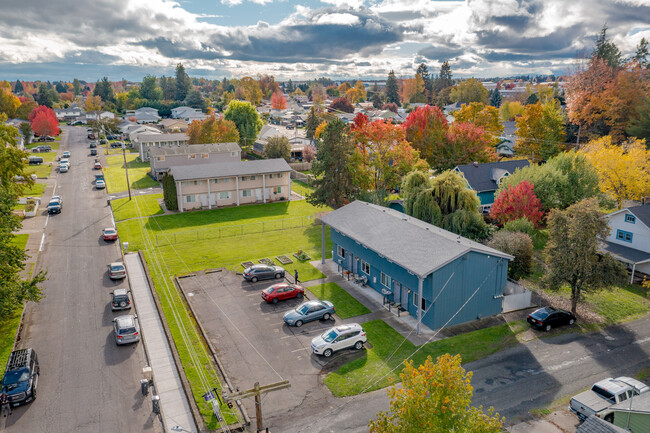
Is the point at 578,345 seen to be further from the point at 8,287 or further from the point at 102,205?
the point at 102,205

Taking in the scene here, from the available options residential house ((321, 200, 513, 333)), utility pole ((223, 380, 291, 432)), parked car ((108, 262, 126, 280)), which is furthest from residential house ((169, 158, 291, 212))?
utility pole ((223, 380, 291, 432))

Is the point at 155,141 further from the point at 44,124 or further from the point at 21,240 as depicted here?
the point at 44,124

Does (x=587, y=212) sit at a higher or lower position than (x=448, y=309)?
higher

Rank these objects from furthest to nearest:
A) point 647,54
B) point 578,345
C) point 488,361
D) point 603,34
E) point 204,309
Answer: point 647,54, point 603,34, point 204,309, point 578,345, point 488,361

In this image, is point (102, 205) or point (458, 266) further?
point (102, 205)

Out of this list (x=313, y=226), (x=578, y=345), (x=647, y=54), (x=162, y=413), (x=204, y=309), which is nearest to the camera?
(x=162, y=413)

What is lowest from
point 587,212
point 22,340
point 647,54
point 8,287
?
point 22,340

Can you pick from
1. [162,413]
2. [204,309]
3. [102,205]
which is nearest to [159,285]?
[204,309]

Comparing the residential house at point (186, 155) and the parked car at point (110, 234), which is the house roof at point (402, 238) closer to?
the parked car at point (110, 234)
